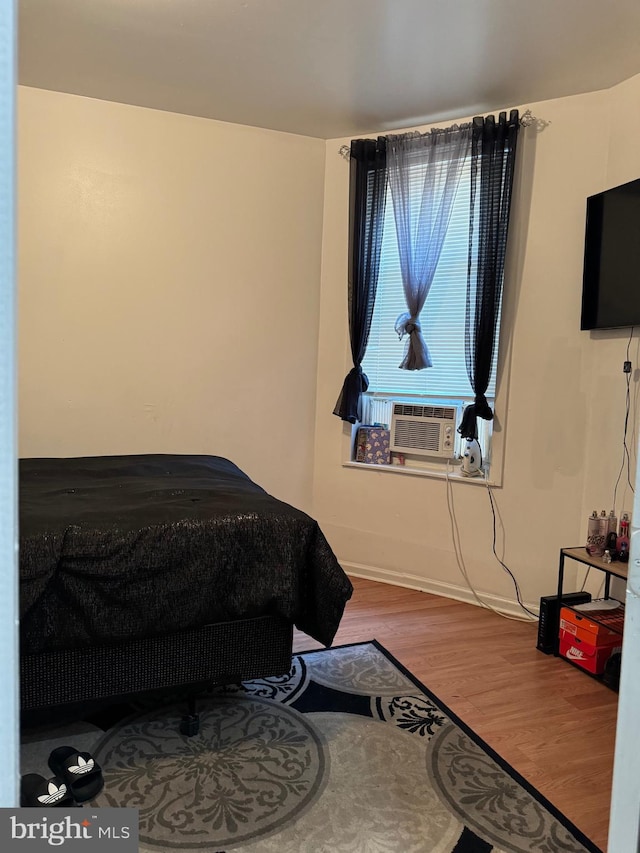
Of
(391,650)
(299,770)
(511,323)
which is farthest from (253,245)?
(299,770)

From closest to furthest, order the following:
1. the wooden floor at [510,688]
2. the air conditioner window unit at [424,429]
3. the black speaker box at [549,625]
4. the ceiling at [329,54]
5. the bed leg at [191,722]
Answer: the wooden floor at [510,688], the bed leg at [191,722], the ceiling at [329,54], the black speaker box at [549,625], the air conditioner window unit at [424,429]

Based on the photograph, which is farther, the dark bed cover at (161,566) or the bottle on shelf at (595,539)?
the bottle on shelf at (595,539)

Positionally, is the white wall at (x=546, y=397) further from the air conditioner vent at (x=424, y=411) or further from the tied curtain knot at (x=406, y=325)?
the tied curtain knot at (x=406, y=325)

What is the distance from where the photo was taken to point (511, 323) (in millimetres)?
3291

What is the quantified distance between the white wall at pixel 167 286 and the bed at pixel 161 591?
1.36 m

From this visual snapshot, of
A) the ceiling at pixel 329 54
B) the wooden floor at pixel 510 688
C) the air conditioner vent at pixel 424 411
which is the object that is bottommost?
the wooden floor at pixel 510 688

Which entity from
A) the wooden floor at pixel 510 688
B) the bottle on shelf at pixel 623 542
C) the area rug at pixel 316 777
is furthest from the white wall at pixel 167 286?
the bottle on shelf at pixel 623 542

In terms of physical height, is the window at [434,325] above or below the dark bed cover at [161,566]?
above

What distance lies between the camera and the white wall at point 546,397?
9.85 ft

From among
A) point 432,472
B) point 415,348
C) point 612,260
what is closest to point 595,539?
point 432,472

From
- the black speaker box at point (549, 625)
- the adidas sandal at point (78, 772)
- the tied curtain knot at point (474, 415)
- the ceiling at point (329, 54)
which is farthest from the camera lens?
the tied curtain knot at point (474, 415)

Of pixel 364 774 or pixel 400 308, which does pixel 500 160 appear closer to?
pixel 400 308

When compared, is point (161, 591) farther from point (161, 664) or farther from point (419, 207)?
point (419, 207)

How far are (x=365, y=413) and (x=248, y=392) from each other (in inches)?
29.6
